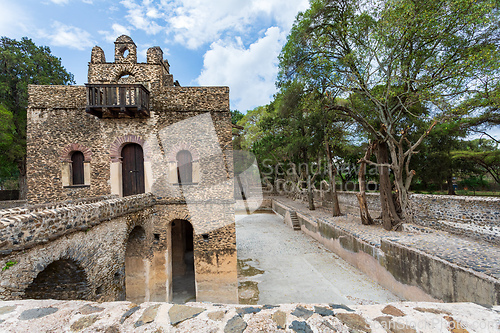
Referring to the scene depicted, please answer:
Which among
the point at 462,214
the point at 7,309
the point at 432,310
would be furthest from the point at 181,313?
the point at 462,214

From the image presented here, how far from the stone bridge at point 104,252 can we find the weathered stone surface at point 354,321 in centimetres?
486

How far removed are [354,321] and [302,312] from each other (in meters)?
0.56

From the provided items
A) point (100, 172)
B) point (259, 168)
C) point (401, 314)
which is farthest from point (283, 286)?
point (259, 168)

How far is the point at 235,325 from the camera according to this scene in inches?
94.1

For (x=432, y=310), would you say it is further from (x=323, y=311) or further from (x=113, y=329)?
(x=113, y=329)

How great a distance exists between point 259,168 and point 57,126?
26.0 m

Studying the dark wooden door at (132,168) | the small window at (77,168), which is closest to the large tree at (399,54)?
the dark wooden door at (132,168)

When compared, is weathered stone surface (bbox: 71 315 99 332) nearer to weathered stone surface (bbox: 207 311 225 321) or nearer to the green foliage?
weathered stone surface (bbox: 207 311 225 321)

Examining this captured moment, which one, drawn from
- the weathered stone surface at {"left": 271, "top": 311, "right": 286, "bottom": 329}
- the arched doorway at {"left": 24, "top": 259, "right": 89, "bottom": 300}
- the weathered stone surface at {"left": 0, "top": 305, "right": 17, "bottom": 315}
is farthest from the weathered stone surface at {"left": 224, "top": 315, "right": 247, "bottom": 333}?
the arched doorway at {"left": 24, "top": 259, "right": 89, "bottom": 300}

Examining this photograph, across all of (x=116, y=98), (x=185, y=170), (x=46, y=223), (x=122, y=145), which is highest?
(x=116, y=98)

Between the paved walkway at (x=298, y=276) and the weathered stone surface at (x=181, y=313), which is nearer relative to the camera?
the weathered stone surface at (x=181, y=313)

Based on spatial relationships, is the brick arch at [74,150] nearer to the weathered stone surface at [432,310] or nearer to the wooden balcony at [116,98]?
the wooden balcony at [116,98]

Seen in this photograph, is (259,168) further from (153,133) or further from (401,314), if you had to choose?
(401,314)

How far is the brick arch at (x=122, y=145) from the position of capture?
30.6ft
